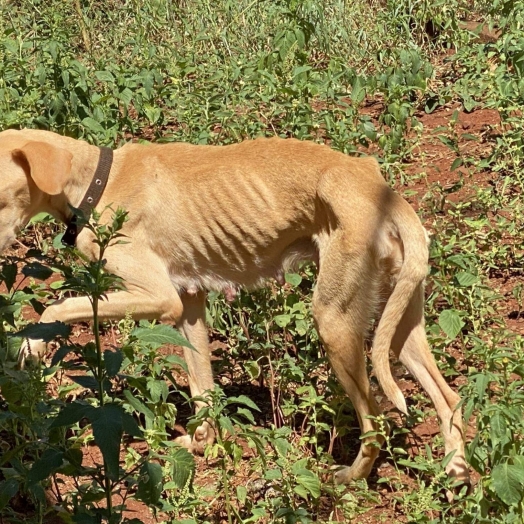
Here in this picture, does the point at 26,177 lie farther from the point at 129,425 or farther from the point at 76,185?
the point at 129,425

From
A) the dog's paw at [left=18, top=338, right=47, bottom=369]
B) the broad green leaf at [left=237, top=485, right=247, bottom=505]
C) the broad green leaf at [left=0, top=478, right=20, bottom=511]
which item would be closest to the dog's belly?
the dog's paw at [left=18, top=338, right=47, bottom=369]

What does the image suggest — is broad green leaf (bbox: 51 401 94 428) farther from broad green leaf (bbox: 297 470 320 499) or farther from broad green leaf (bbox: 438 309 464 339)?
broad green leaf (bbox: 438 309 464 339)

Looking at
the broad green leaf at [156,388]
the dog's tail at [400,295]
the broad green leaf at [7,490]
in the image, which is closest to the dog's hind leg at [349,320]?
the dog's tail at [400,295]

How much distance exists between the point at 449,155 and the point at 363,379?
11.0 feet

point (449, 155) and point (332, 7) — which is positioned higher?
point (332, 7)

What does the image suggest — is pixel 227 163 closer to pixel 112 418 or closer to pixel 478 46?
pixel 112 418

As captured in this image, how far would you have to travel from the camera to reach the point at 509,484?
4.14m

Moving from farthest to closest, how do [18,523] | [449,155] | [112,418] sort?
[449,155]
[18,523]
[112,418]

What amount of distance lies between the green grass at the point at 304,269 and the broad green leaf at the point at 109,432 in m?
0.03

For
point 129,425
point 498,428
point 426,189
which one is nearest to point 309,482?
point 498,428

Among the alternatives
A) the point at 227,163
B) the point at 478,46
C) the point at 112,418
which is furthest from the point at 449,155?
the point at 112,418

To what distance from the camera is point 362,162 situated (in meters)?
5.57

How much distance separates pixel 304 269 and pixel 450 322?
3.41 feet

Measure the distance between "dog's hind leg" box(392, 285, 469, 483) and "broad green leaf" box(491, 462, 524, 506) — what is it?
1.06m
